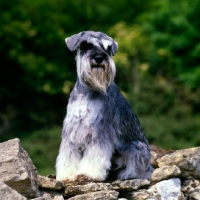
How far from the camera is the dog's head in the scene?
9914 millimetres

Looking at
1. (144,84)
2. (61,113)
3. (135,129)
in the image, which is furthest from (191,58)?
(135,129)

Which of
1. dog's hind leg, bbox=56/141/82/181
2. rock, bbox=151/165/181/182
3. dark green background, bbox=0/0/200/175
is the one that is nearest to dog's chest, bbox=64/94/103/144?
→ dog's hind leg, bbox=56/141/82/181

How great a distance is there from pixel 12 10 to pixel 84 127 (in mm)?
26238

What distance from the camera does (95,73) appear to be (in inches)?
392

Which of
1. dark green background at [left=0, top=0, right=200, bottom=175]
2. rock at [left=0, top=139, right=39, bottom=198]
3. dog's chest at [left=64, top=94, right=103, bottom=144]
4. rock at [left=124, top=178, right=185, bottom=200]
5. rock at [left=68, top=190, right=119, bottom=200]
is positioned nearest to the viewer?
rock at [left=0, top=139, right=39, bottom=198]

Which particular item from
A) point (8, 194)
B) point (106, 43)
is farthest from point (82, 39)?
point (8, 194)

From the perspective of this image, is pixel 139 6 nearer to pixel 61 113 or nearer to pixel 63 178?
pixel 61 113

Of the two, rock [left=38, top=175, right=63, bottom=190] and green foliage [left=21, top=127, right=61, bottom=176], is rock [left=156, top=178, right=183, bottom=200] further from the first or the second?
green foliage [left=21, top=127, right=61, bottom=176]

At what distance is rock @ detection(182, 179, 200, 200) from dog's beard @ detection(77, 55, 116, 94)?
80.3 inches

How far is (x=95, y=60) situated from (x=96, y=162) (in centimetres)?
139

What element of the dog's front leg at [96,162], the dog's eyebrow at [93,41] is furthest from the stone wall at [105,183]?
the dog's eyebrow at [93,41]

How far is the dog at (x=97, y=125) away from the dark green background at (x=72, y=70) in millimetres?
17759

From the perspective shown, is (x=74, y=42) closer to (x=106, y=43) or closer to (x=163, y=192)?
(x=106, y=43)

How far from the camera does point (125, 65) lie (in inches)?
1420
